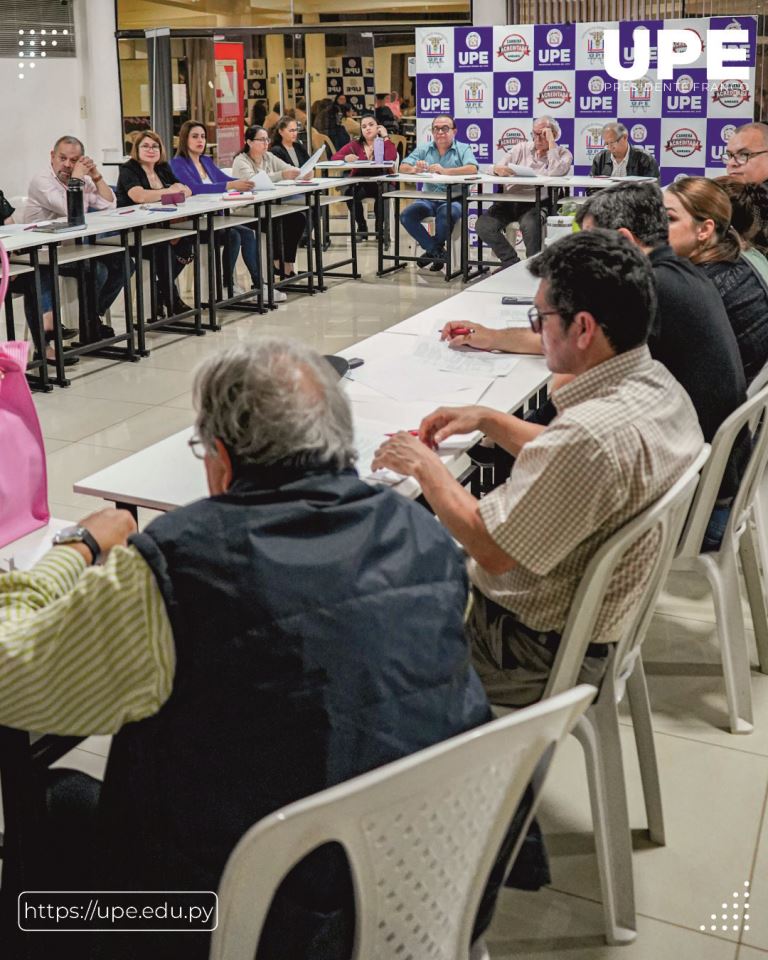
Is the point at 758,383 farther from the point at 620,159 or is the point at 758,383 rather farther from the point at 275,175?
the point at 620,159

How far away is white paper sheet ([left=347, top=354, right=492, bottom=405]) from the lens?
2676 millimetres

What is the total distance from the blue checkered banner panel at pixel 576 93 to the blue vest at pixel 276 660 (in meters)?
9.10

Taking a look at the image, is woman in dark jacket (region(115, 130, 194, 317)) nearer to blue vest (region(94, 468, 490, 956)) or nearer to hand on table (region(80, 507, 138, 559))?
hand on table (region(80, 507, 138, 559))

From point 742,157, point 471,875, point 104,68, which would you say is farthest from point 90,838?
point 104,68

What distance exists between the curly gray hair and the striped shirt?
0.20 metres

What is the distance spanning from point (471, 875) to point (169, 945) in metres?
0.36

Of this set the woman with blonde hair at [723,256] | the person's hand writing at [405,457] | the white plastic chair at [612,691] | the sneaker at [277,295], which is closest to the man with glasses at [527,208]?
the sneaker at [277,295]

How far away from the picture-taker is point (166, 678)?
116 cm

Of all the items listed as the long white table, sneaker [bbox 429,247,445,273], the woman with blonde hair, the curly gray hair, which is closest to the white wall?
sneaker [bbox 429,247,445,273]

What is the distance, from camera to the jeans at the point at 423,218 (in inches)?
341

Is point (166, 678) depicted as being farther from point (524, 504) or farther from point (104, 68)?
point (104, 68)

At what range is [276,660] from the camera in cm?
115

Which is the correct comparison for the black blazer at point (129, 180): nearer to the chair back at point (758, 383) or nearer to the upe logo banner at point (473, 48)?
the upe logo banner at point (473, 48)

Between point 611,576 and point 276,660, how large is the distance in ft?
2.29
